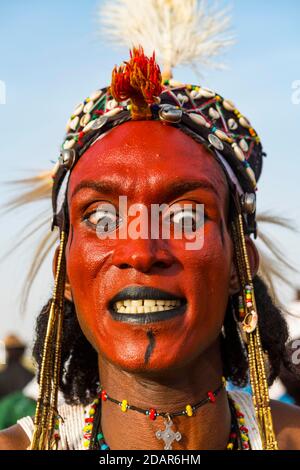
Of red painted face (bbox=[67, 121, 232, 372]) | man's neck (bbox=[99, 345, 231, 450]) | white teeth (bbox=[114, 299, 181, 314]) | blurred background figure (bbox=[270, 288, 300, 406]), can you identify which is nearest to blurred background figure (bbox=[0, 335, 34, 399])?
blurred background figure (bbox=[270, 288, 300, 406])

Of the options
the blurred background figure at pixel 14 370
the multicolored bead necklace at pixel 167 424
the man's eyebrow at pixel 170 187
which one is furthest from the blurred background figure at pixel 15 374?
the man's eyebrow at pixel 170 187

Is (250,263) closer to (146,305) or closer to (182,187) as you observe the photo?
(182,187)

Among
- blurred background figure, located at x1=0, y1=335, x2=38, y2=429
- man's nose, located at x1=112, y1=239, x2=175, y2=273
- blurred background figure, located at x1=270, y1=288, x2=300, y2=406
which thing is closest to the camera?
man's nose, located at x1=112, y1=239, x2=175, y2=273

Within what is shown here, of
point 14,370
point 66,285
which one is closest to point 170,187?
point 66,285

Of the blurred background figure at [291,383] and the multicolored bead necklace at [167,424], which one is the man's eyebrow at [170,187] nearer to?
the multicolored bead necklace at [167,424]

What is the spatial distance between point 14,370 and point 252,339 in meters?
5.32

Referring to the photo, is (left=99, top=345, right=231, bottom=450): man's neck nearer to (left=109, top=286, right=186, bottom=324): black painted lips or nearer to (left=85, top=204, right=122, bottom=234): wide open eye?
(left=109, top=286, right=186, bottom=324): black painted lips

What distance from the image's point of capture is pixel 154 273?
2730 millimetres

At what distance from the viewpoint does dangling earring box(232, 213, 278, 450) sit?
116 inches

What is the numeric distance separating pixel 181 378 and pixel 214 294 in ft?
1.33

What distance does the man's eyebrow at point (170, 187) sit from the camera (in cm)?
288

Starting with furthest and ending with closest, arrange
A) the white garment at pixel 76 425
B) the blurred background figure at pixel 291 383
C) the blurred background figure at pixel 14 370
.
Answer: the blurred background figure at pixel 14 370 < the blurred background figure at pixel 291 383 < the white garment at pixel 76 425

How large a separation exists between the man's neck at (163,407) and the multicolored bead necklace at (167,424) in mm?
17
